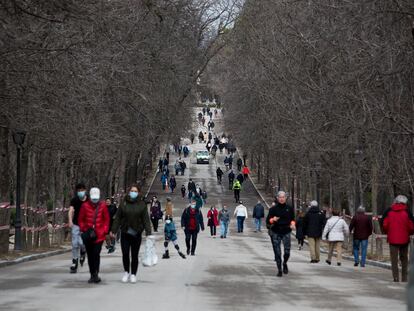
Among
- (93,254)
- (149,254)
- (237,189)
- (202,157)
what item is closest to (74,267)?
(149,254)

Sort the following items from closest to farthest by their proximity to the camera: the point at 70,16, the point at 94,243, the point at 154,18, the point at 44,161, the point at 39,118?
the point at 70,16 → the point at 94,243 → the point at 39,118 → the point at 44,161 → the point at 154,18

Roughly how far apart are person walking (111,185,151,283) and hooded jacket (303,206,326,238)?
1194cm

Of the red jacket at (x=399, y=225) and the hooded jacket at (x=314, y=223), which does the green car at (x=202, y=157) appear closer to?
the hooded jacket at (x=314, y=223)

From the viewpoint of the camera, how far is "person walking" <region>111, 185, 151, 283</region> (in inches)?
652

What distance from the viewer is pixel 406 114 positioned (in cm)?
2566

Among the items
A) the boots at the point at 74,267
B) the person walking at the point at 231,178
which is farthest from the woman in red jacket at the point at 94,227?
the person walking at the point at 231,178

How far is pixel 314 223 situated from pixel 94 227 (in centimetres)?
1283

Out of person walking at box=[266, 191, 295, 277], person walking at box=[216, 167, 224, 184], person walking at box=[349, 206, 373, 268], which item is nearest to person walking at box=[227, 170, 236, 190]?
person walking at box=[216, 167, 224, 184]

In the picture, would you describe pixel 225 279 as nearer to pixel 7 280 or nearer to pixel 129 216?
pixel 129 216

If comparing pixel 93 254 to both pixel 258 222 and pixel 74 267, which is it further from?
pixel 258 222

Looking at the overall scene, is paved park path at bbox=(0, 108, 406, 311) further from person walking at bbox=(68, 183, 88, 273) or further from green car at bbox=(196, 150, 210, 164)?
green car at bbox=(196, 150, 210, 164)

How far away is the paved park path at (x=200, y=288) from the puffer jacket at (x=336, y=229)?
285 centimetres

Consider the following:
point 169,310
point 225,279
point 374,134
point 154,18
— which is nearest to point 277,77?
point 154,18

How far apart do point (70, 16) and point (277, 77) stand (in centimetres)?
3166
